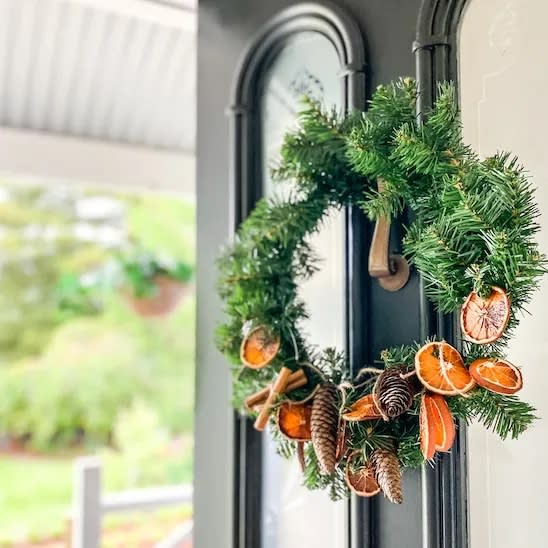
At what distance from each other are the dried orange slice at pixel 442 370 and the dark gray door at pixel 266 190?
127mm

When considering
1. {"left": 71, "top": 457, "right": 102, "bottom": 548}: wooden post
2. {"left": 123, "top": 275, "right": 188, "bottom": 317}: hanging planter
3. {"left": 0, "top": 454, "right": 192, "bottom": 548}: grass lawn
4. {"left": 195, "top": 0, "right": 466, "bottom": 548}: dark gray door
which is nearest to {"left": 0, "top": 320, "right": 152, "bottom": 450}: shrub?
{"left": 0, "top": 454, "right": 192, "bottom": 548}: grass lawn

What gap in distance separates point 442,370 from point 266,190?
22.2 inches

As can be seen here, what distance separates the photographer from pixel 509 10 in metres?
0.90

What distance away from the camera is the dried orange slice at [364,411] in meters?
0.82

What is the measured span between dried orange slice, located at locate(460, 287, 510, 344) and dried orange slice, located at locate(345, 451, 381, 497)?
0.71 ft

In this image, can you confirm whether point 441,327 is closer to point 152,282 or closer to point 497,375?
point 497,375

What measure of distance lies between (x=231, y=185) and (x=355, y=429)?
56cm

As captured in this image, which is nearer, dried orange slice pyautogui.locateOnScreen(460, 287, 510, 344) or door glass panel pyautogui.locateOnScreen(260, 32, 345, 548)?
dried orange slice pyautogui.locateOnScreen(460, 287, 510, 344)

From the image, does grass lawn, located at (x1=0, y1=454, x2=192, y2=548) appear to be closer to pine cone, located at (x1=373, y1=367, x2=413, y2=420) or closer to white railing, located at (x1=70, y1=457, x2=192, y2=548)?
white railing, located at (x1=70, y1=457, x2=192, y2=548)

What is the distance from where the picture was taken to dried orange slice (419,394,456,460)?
754 millimetres

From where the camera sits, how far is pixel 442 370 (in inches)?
29.9

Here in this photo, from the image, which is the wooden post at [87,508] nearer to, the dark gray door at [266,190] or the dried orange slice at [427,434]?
the dark gray door at [266,190]

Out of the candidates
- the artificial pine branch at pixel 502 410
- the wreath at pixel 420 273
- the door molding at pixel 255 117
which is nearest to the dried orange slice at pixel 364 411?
the wreath at pixel 420 273

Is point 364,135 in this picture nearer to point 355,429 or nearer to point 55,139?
point 355,429
